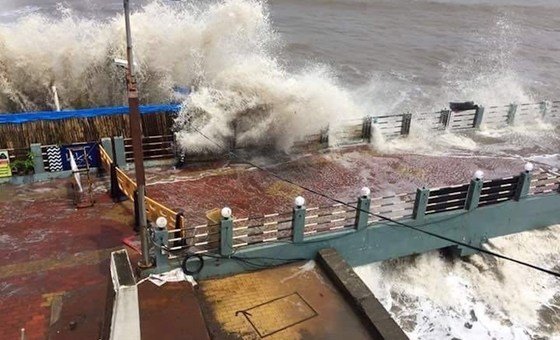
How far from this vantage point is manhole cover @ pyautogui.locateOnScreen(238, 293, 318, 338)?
8.16 m

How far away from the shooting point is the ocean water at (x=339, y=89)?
11.7 metres

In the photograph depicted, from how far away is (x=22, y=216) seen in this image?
37.1 ft

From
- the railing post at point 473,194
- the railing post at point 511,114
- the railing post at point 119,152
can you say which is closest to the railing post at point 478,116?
the railing post at point 511,114

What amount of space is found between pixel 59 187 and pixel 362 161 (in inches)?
359

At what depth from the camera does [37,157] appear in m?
12.8

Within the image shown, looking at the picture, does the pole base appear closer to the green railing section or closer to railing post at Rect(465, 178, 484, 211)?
the green railing section

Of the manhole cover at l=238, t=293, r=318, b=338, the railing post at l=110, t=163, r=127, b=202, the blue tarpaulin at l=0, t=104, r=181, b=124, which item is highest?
the blue tarpaulin at l=0, t=104, r=181, b=124

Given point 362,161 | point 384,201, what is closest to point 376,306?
point 384,201

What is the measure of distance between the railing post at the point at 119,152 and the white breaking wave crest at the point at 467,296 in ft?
24.5

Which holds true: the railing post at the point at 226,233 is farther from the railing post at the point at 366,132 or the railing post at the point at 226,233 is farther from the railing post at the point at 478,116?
the railing post at the point at 478,116

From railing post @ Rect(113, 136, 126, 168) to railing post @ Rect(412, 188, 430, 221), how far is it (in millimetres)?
8218

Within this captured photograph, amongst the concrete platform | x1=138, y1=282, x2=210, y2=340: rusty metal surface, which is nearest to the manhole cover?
the concrete platform

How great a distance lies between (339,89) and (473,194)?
581 inches

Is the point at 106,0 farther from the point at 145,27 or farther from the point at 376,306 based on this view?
the point at 376,306
